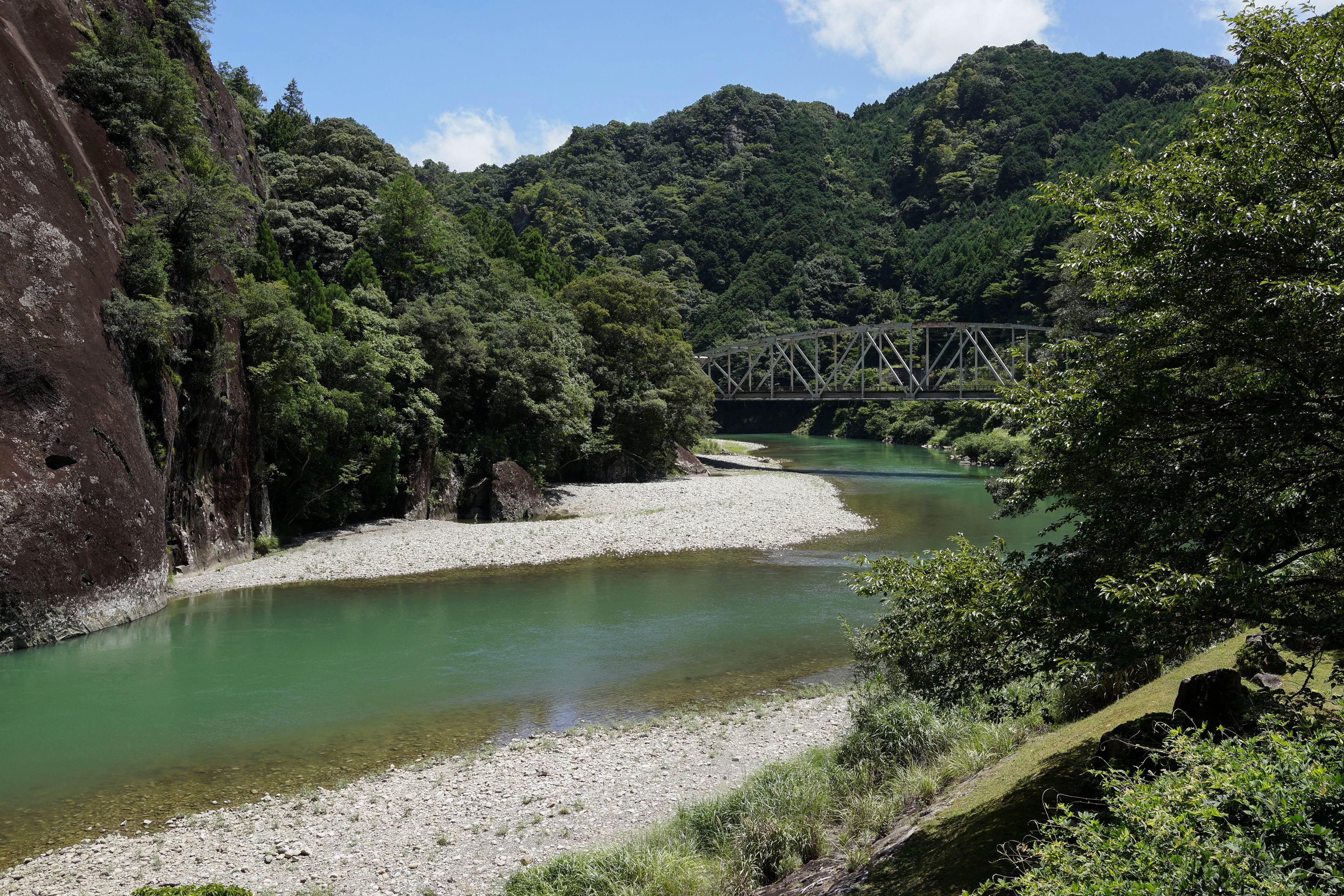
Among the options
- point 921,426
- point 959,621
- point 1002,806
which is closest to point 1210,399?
point 959,621

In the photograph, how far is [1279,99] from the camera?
6602 mm

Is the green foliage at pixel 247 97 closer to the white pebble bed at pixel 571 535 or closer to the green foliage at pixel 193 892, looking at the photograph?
the white pebble bed at pixel 571 535

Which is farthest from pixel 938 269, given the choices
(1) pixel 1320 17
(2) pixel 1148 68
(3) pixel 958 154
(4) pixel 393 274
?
(1) pixel 1320 17

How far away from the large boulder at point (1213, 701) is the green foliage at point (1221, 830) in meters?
1.37

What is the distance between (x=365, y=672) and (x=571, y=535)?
13.6 m

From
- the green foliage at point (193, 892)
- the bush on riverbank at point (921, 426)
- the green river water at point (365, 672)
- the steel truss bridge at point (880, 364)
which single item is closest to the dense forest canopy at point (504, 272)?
the bush on riverbank at point (921, 426)

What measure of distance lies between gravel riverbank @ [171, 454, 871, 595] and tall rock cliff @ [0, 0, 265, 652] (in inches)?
106

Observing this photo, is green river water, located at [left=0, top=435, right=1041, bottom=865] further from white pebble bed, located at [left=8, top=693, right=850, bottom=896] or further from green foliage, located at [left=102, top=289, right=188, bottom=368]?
green foliage, located at [left=102, top=289, right=188, bottom=368]

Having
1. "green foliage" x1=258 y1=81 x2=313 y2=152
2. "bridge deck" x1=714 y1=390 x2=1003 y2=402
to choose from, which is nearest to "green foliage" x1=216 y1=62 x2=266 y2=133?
"green foliage" x1=258 y1=81 x2=313 y2=152

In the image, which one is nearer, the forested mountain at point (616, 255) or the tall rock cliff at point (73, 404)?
the tall rock cliff at point (73, 404)

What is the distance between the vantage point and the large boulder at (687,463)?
161 feet

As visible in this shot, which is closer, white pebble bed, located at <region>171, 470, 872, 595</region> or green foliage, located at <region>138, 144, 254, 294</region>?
green foliage, located at <region>138, 144, 254, 294</region>

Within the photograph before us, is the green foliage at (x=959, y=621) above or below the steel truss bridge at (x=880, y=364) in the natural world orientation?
below

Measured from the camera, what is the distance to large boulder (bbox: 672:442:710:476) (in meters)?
49.1
